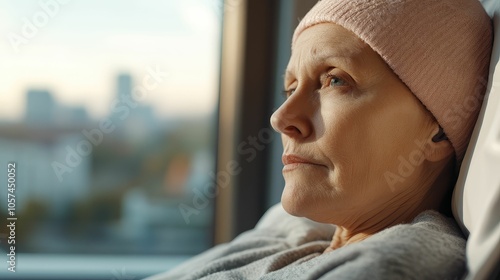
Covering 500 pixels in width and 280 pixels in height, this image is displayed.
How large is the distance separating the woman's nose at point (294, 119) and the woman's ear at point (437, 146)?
0.20 m

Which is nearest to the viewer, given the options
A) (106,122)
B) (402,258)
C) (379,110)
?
(402,258)

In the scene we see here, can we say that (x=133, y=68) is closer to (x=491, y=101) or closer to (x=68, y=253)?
(x=68, y=253)

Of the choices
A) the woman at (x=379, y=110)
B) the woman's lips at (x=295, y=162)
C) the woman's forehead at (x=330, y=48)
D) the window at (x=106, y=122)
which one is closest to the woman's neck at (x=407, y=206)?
the woman at (x=379, y=110)

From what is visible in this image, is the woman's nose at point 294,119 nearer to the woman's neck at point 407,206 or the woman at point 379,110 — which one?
the woman at point 379,110

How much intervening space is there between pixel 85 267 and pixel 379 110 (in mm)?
1444

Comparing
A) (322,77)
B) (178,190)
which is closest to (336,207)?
(322,77)

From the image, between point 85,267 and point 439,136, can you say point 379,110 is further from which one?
point 85,267

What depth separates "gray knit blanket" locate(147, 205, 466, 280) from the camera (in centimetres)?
80

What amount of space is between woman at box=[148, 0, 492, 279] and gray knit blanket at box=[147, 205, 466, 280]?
0.03m

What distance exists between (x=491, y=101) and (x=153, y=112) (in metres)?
1.39

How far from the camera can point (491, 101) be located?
1009 mm

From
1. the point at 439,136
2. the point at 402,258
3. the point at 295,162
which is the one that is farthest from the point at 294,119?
the point at 402,258

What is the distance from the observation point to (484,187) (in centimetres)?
91

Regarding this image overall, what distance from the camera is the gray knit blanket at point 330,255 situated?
0.80 m
